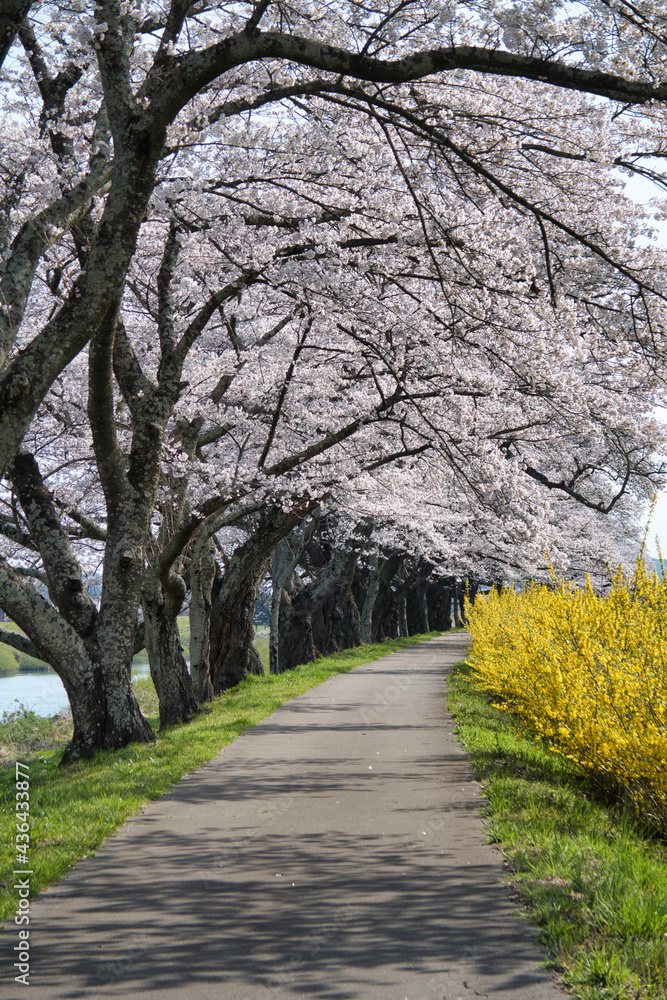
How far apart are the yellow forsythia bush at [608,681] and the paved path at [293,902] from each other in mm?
1187

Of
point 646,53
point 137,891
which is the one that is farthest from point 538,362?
point 137,891

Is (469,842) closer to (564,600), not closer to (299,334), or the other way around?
(564,600)

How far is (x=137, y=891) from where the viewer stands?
192 inches

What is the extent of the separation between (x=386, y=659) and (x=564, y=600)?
18722 mm

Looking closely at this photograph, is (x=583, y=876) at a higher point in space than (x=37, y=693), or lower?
higher

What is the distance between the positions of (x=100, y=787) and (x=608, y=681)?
4713 millimetres

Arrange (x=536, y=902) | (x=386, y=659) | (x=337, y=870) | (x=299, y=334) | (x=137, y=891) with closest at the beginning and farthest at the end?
(x=536, y=902)
(x=137, y=891)
(x=337, y=870)
(x=299, y=334)
(x=386, y=659)

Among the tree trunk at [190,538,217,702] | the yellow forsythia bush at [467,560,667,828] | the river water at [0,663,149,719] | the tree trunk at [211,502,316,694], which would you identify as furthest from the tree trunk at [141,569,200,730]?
the river water at [0,663,149,719]

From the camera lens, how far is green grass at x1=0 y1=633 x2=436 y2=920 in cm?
552

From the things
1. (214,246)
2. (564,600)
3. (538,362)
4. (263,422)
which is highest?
(214,246)

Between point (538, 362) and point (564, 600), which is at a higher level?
point (538, 362)

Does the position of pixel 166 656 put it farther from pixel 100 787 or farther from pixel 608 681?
pixel 608 681

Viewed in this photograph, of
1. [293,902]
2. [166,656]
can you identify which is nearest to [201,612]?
[166,656]

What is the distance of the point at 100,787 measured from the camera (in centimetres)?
757
